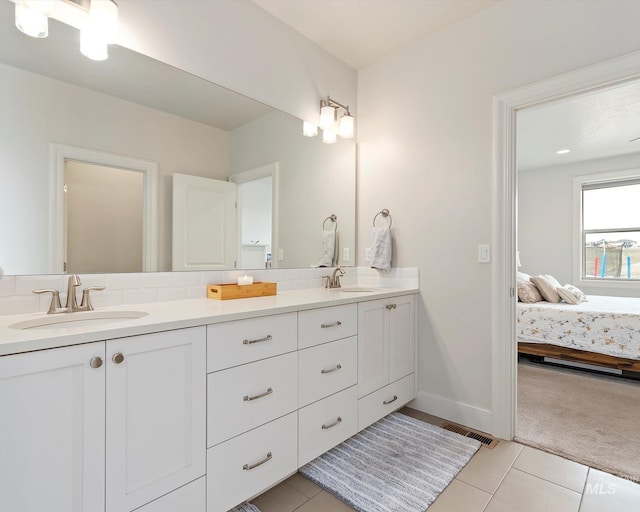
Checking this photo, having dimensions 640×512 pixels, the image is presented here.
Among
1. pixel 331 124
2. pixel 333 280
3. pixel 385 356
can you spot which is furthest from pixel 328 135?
pixel 385 356

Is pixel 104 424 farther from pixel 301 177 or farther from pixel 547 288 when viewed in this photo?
pixel 547 288

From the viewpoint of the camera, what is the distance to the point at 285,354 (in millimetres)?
1497

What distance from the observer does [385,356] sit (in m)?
2.09

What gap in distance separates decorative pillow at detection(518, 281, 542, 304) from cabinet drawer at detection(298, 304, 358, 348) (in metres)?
2.69

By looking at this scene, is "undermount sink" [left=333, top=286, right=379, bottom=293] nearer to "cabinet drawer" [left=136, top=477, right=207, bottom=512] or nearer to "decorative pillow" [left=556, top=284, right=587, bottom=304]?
"cabinet drawer" [left=136, top=477, right=207, bottom=512]

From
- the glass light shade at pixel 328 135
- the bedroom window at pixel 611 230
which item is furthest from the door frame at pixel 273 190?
the bedroom window at pixel 611 230

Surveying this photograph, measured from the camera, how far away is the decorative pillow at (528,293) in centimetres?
369

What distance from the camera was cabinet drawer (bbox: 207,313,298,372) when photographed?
1256mm

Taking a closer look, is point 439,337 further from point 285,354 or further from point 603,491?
point 285,354

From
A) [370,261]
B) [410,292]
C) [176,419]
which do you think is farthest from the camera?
[370,261]

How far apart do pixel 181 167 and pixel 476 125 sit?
174cm

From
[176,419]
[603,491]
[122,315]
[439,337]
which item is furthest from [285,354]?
[603,491]

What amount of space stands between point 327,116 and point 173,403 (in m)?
2.03

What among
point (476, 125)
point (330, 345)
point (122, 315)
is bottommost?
point (330, 345)
